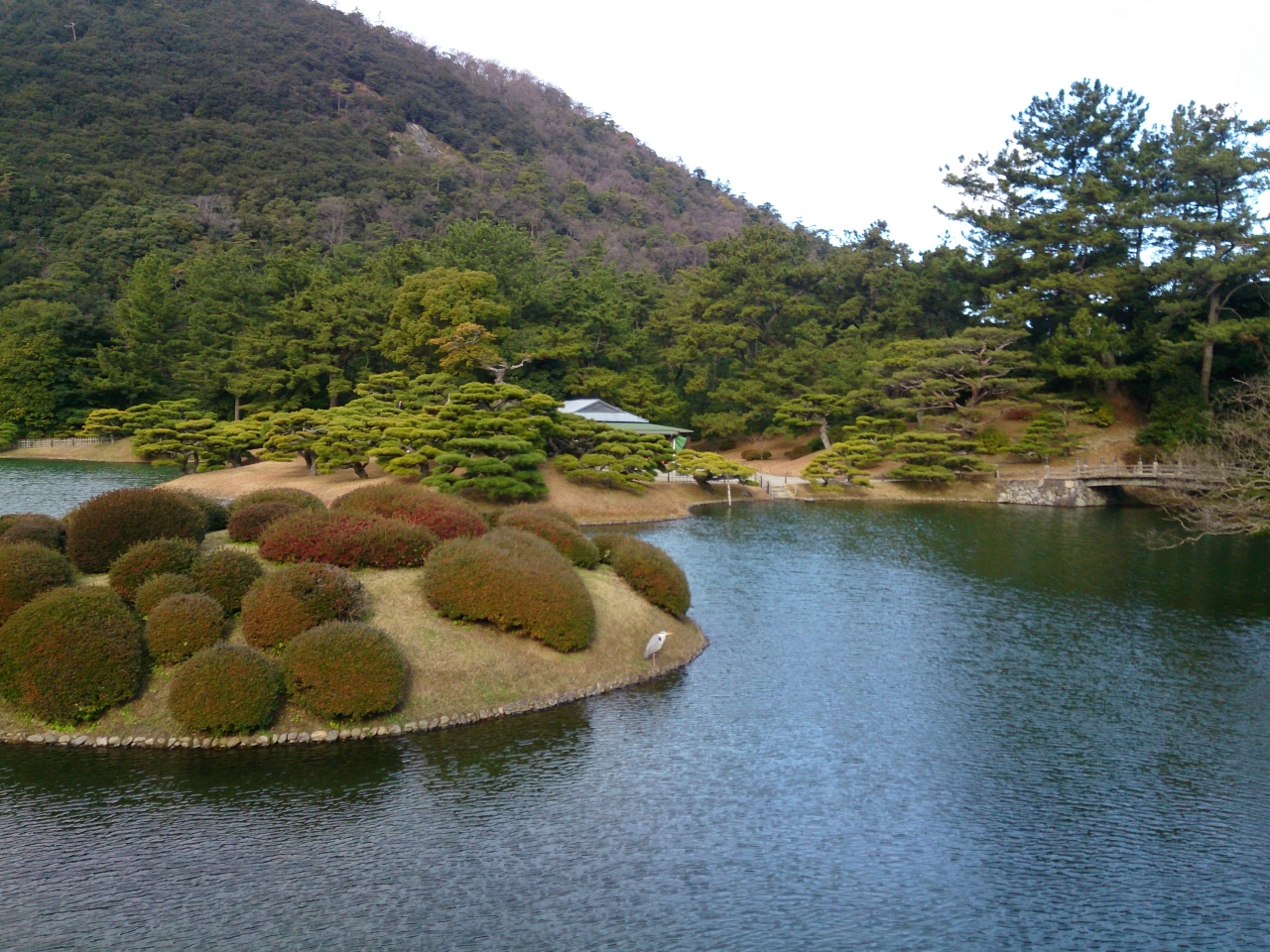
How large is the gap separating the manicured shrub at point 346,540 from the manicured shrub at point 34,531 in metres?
3.12

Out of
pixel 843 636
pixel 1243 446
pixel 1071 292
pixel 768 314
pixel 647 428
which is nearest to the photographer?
pixel 843 636

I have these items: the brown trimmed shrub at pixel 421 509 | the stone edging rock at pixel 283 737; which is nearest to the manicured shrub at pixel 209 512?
the brown trimmed shrub at pixel 421 509

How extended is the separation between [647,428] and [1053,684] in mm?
28989

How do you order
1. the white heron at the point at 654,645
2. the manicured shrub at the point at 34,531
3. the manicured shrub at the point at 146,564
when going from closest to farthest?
the manicured shrub at the point at 146,564 → the manicured shrub at the point at 34,531 → the white heron at the point at 654,645

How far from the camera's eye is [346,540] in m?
16.2

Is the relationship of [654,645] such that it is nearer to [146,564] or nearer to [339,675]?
[339,675]

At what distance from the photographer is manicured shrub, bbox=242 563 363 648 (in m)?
13.6

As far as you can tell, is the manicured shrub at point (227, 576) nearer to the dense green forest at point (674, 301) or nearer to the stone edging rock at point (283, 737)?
the stone edging rock at point (283, 737)

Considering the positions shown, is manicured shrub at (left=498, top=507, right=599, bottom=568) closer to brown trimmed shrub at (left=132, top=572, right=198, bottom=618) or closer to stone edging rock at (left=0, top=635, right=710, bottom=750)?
stone edging rock at (left=0, top=635, right=710, bottom=750)

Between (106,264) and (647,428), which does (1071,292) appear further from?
(106,264)

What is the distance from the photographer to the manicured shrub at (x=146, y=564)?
1427 centimetres

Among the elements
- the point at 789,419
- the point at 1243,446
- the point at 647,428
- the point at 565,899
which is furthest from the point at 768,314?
the point at 565,899

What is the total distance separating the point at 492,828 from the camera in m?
10.4

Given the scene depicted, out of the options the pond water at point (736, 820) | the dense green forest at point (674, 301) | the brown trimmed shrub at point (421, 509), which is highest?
the dense green forest at point (674, 301)
